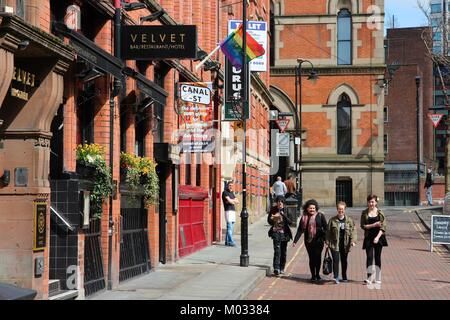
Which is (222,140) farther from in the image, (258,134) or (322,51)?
(322,51)

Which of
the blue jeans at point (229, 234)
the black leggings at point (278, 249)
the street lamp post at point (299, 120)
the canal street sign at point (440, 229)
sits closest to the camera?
the black leggings at point (278, 249)

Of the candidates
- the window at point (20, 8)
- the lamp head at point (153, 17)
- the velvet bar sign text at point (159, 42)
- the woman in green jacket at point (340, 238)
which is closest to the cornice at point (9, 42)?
the window at point (20, 8)

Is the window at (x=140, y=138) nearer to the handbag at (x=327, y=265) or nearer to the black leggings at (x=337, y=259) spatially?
the handbag at (x=327, y=265)

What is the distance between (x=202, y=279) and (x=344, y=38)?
41.5 meters

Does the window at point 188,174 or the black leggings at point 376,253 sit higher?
the window at point 188,174

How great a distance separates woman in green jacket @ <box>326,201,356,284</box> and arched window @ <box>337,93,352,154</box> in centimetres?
3875

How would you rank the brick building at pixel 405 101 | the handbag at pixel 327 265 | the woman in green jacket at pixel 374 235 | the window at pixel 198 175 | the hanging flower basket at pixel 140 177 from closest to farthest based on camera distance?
the hanging flower basket at pixel 140 177 → the woman in green jacket at pixel 374 235 → the handbag at pixel 327 265 → the window at pixel 198 175 → the brick building at pixel 405 101

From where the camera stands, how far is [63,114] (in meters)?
13.1

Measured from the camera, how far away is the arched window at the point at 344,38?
55625mm

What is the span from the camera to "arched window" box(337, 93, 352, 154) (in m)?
55.6

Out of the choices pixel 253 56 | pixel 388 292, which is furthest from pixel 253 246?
pixel 388 292

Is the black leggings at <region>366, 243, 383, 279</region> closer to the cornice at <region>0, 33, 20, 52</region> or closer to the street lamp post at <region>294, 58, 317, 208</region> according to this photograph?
the cornice at <region>0, 33, 20, 52</region>

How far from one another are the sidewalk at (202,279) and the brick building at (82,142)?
37 centimetres
